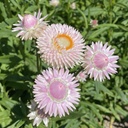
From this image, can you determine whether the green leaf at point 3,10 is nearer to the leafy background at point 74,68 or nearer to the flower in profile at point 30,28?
the leafy background at point 74,68

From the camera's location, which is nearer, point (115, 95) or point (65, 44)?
point (65, 44)

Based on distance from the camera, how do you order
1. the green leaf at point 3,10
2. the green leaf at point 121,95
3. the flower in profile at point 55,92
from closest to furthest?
the flower in profile at point 55,92, the green leaf at point 3,10, the green leaf at point 121,95

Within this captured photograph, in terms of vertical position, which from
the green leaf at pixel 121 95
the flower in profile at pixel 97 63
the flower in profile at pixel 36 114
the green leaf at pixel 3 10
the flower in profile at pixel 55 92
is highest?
the green leaf at pixel 3 10

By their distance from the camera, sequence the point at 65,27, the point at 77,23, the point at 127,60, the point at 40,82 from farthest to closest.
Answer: the point at 77,23 → the point at 127,60 → the point at 65,27 → the point at 40,82

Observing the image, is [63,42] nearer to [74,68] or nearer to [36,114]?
[36,114]

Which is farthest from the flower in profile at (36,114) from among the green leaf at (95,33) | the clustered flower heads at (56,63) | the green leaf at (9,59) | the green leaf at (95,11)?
the green leaf at (95,11)

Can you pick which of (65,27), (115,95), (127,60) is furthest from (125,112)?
(65,27)

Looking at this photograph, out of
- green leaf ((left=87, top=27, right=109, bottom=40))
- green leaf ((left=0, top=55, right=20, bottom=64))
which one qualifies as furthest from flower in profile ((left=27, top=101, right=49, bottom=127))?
green leaf ((left=87, top=27, right=109, bottom=40))

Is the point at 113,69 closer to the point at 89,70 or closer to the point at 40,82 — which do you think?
the point at 89,70
